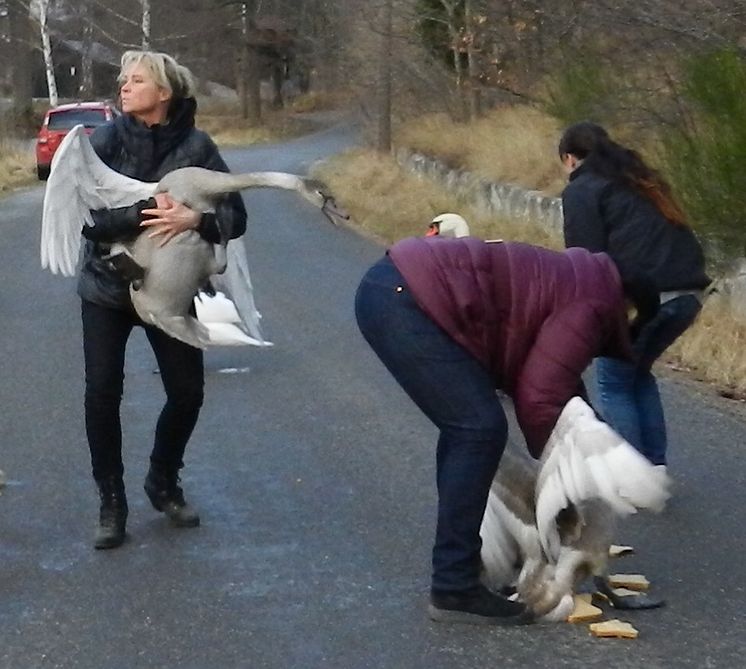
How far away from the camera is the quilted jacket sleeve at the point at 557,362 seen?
15.4ft

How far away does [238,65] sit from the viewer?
61219 millimetres

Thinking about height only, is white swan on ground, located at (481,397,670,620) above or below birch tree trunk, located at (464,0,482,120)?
above

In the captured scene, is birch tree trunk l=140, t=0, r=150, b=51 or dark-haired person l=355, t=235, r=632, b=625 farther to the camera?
birch tree trunk l=140, t=0, r=150, b=51

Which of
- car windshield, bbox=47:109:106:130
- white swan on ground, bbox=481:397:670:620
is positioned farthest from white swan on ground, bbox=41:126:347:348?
car windshield, bbox=47:109:106:130

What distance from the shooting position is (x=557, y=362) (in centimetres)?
468

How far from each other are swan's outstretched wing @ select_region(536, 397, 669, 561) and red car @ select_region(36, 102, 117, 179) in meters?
27.3

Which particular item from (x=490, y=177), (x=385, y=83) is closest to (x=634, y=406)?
(x=490, y=177)

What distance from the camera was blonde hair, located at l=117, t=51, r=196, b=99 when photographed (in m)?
5.82

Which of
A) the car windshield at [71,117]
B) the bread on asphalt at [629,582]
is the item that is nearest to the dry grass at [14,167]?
the car windshield at [71,117]

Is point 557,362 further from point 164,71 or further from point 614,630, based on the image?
point 164,71

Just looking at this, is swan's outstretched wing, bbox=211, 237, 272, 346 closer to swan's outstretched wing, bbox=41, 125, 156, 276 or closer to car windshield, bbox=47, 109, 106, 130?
swan's outstretched wing, bbox=41, 125, 156, 276

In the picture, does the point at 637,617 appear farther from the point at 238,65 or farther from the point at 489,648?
the point at 238,65

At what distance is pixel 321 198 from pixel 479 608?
1481 mm

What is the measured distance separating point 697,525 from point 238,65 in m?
56.6
